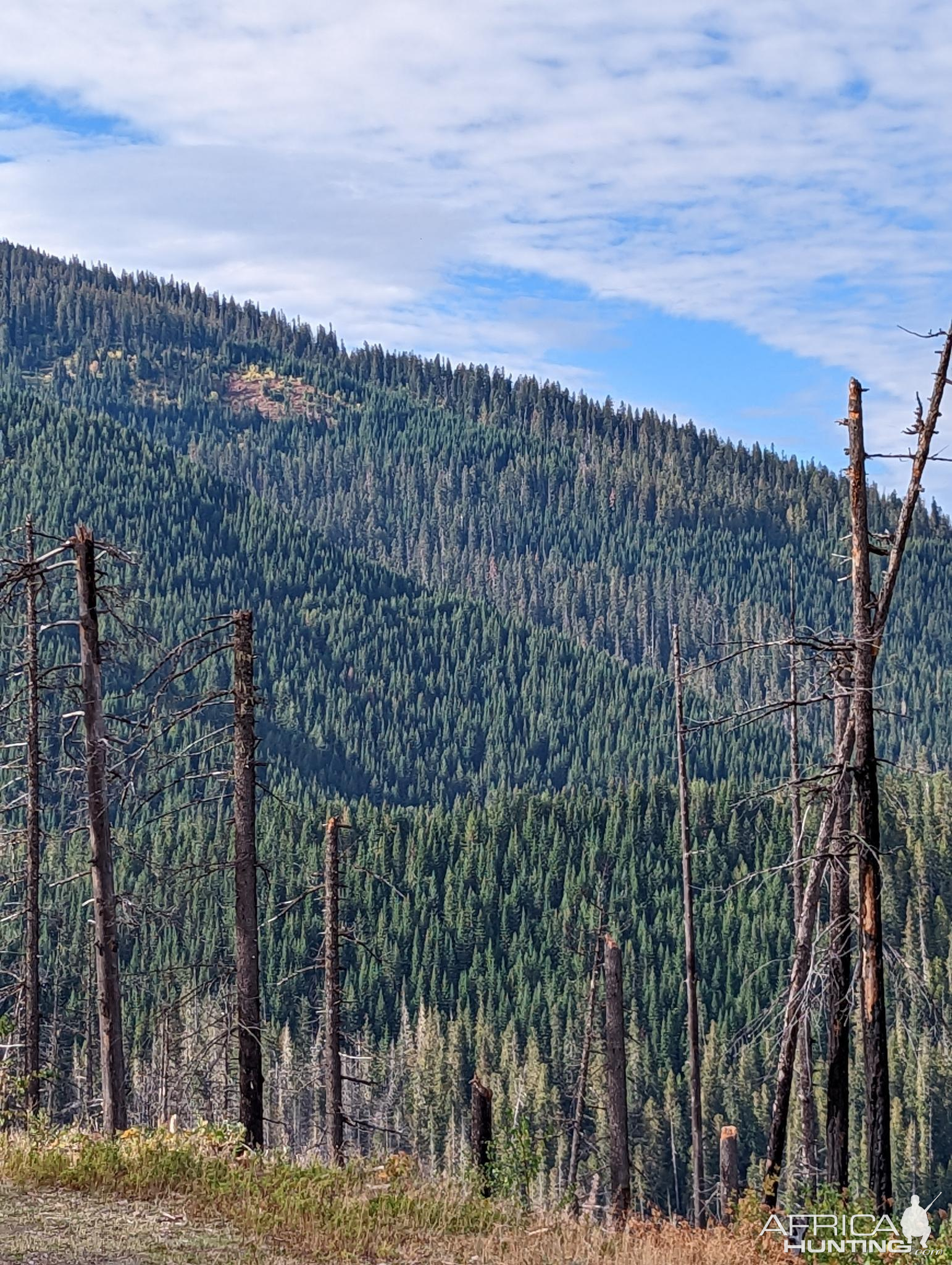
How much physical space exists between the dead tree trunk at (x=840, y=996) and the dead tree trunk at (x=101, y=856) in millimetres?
9630

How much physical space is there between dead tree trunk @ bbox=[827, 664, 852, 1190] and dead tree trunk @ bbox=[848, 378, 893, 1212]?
0.25 m

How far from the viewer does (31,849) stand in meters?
24.5

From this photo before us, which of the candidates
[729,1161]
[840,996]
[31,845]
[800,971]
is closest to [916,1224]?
[840,996]

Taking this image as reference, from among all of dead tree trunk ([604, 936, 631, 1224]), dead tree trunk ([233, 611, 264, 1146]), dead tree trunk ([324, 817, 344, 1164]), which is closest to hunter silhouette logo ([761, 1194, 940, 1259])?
dead tree trunk ([604, 936, 631, 1224])

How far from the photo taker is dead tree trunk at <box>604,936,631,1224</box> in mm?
21297

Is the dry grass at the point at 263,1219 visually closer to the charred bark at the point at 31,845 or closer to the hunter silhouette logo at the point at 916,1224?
the hunter silhouette logo at the point at 916,1224

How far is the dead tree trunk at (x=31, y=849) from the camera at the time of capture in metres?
22.7

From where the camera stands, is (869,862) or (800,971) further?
(800,971)

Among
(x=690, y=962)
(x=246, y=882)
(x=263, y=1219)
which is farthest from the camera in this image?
(x=690, y=962)

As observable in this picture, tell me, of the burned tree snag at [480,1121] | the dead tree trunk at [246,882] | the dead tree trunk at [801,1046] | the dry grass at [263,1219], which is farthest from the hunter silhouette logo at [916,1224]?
the dead tree trunk at [246,882]

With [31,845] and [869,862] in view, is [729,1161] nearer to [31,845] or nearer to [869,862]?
[869,862]

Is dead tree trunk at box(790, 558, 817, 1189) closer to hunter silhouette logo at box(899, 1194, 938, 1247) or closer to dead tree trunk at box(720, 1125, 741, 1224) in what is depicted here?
dead tree trunk at box(720, 1125, 741, 1224)

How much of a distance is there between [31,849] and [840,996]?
14.8 metres

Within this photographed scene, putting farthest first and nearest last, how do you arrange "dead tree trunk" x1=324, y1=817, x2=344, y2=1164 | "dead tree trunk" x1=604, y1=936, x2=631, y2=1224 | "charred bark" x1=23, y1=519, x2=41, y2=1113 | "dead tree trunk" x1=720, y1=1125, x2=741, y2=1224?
"dead tree trunk" x1=324, y1=817, x2=344, y2=1164
"charred bark" x1=23, y1=519, x2=41, y2=1113
"dead tree trunk" x1=604, y1=936, x2=631, y2=1224
"dead tree trunk" x1=720, y1=1125, x2=741, y2=1224
